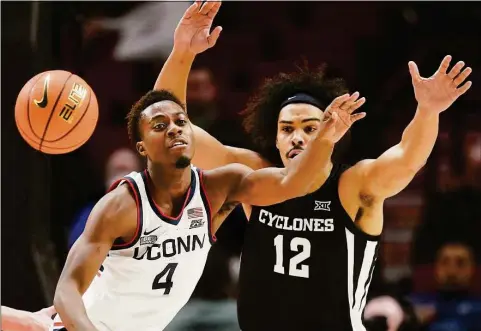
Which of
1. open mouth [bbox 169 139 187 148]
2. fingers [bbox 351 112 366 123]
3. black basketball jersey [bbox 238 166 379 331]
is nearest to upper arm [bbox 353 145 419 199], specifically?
black basketball jersey [bbox 238 166 379 331]

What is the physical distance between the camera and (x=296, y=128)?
426 cm

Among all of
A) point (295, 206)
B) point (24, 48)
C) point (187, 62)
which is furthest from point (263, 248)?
point (24, 48)

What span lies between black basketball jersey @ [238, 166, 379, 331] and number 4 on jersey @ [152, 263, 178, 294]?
0.59 meters

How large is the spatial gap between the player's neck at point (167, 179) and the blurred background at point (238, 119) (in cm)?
214

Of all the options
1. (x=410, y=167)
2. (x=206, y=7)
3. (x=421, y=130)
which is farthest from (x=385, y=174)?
(x=206, y=7)

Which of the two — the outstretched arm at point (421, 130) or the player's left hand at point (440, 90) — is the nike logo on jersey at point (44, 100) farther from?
the player's left hand at point (440, 90)

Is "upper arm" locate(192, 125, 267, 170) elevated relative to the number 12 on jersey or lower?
elevated

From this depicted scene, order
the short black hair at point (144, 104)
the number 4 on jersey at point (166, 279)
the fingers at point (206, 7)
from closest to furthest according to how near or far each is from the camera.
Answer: the number 4 on jersey at point (166, 279) → the short black hair at point (144, 104) → the fingers at point (206, 7)

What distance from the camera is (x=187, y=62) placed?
4.54 metres

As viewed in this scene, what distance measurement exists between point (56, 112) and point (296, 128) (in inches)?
51.0

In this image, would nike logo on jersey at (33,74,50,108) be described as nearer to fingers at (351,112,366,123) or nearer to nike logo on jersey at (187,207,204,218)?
nike logo on jersey at (187,207,204,218)

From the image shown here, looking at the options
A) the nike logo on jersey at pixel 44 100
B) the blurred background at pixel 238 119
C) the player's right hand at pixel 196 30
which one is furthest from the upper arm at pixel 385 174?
the blurred background at pixel 238 119

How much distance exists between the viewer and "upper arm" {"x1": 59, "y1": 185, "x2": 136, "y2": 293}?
3.46 m

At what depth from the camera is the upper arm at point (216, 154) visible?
4.59 m
